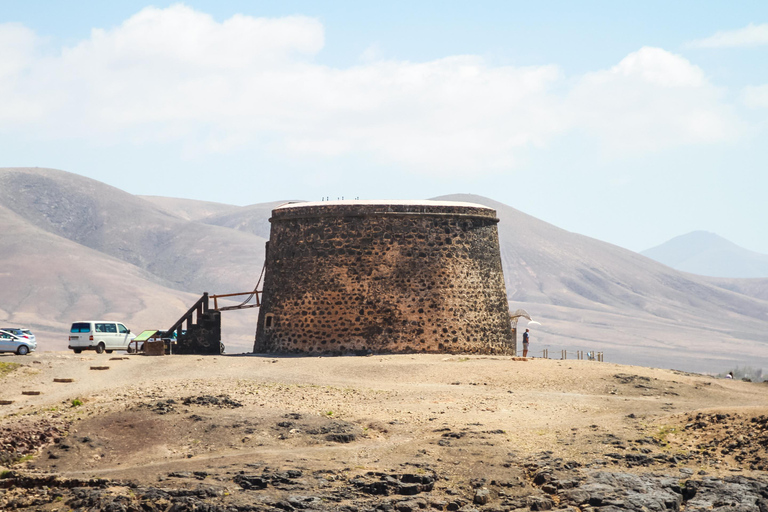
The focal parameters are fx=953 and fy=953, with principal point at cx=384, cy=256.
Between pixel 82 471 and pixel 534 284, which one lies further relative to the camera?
pixel 534 284

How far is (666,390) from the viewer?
77.3ft

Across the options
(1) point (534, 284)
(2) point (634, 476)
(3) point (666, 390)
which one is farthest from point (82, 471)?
(1) point (534, 284)

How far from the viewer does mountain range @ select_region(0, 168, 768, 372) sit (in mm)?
123438

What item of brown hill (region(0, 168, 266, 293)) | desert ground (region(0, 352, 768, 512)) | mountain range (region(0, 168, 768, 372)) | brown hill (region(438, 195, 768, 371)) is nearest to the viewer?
desert ground (region(0, 352, 768, 512))

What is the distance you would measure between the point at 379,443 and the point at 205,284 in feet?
456

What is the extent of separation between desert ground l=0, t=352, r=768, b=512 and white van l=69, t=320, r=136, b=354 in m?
12.5

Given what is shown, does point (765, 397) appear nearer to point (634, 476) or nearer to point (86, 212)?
point (634, 476)

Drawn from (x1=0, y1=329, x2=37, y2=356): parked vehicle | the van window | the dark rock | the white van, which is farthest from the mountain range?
the dark rock

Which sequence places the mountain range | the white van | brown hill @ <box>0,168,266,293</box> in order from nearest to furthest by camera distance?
the white van < the mountain range < brown hill @ <box>0,168,266,293</box>

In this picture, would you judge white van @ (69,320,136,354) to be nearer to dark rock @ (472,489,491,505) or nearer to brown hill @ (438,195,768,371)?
dark rock @ (472,489,491,505)

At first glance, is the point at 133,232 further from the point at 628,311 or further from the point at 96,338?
the point at 96,338

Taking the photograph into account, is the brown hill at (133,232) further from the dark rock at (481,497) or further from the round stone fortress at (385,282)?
the dark rock at (481,497)

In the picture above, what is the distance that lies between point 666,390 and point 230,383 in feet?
35.4

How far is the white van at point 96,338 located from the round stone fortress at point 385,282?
8367mm
